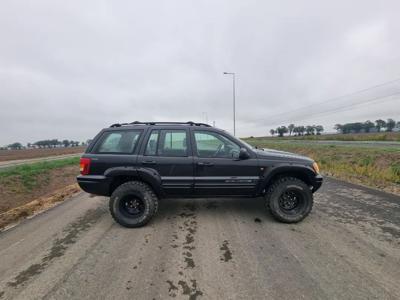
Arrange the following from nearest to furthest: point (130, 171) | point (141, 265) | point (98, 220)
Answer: point (141, 265)
point (130, 171)
point (98, 220)

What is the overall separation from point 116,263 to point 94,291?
573 millimetres

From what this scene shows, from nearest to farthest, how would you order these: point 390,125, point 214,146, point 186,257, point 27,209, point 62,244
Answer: point 186,257
point 62,244
point 214,146
point 27,209
point 390,125

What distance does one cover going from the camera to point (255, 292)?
255cm

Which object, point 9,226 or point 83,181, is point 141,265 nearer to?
point 83,181

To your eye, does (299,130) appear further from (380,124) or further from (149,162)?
(149,162)

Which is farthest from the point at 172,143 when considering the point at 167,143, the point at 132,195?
the point at 132,195

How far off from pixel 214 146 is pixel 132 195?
1750mm

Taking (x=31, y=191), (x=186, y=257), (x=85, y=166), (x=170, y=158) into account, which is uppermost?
(x=170, y=158)

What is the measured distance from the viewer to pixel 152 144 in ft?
15.1

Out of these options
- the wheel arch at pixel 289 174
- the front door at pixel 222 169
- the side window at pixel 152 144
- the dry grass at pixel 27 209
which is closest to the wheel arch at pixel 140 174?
the side window at pixel 152 144

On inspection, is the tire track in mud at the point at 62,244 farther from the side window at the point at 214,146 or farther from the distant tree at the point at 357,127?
the distant tree at the point at 357,127

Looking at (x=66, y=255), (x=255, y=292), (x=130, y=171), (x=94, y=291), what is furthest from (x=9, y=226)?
(x=255, y=292)

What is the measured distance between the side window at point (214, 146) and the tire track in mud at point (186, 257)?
1.29 meters

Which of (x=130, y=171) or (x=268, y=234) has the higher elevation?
(x=130, y=171)
